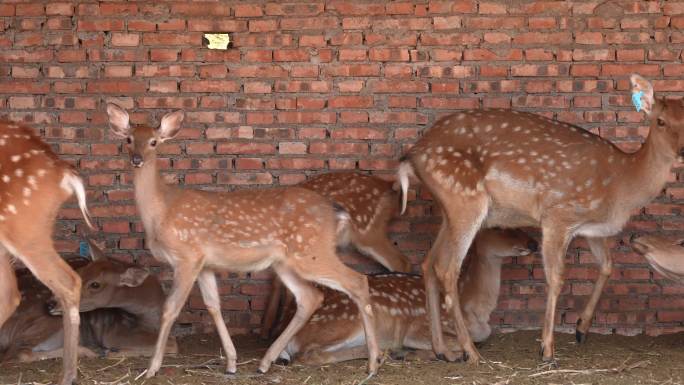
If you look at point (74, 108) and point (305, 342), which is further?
point (74, 108)

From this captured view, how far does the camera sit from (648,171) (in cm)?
689

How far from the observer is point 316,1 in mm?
7793

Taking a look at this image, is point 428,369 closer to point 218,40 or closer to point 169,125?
point 169,125

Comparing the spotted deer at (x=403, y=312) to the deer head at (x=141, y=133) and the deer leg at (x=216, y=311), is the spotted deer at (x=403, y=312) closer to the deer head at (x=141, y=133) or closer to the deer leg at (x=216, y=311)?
the deer leg at (x=216, y=311)

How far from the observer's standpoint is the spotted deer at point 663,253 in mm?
6977

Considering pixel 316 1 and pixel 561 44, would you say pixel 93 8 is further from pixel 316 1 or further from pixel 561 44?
pixel 561 44

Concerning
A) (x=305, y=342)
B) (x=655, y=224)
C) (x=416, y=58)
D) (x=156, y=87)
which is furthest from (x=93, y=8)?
(x=655, y=224)

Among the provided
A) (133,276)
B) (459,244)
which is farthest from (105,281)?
(459,244)

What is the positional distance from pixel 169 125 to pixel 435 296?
202 cm

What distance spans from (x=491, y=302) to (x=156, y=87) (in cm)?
279

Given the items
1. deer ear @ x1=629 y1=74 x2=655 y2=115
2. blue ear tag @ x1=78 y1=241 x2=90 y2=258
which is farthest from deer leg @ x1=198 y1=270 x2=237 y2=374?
deer ear @ x1=629 y1=74 x2=655 y2=115

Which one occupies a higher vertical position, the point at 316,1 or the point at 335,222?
the point at 316,1

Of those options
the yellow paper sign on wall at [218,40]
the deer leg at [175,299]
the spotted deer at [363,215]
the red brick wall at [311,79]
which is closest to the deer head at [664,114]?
the red brick wall at [311,79]

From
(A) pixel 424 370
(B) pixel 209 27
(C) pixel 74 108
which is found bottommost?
(A) pixel 424 370
